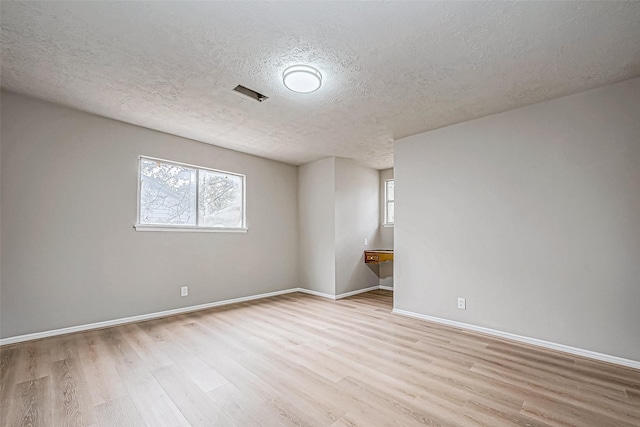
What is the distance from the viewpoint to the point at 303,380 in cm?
232

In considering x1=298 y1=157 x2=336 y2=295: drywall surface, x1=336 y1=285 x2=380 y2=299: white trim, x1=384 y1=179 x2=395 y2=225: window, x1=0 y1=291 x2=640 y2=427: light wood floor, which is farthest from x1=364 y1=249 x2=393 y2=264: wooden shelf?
x1=0 y1=291 x2=640 y2=427: light wood floor

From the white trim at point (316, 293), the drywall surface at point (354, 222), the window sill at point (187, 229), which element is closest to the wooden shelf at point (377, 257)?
the drywall surface at point (354, 222)

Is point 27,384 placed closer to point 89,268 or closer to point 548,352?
point 89,268

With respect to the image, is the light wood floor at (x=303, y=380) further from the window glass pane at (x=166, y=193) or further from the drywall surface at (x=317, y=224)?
the drywall surface at (x=317, y=224)

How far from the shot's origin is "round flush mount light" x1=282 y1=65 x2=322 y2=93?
2.50m

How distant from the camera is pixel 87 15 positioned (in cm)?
193

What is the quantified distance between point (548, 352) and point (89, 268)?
516 centimetres

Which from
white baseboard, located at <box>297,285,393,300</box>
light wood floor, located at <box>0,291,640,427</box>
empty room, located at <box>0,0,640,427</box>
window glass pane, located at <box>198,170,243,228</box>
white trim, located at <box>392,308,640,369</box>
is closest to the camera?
light wood floor, located at <box>0,291,640,427</box>

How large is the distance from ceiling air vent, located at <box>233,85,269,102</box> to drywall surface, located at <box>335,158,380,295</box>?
254 cm

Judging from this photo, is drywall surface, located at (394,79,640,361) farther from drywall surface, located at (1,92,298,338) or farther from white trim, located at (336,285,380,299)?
drywall surface, located at (1,92,298,338)

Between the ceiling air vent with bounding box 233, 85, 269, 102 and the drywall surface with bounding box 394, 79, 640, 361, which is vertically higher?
the ceiling air vent with bounding box 233, 85, 269, 102

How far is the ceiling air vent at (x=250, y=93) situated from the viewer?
2.92 metres

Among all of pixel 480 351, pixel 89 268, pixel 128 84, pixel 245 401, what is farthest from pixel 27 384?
pixel 480 351

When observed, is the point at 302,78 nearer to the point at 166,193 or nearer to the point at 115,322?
the point at 166,193
